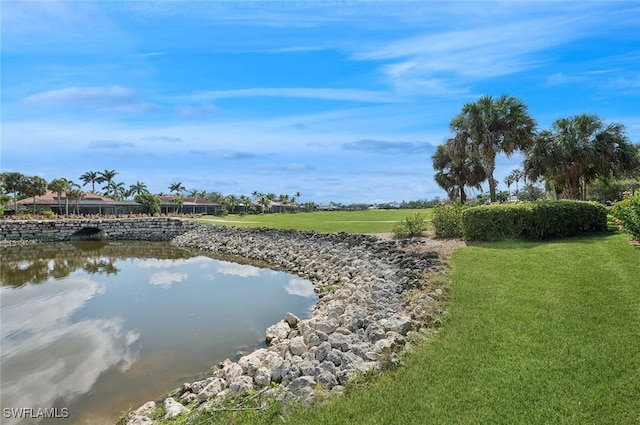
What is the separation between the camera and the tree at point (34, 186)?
173ft

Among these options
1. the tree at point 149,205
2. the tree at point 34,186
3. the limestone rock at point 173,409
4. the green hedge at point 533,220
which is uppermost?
the tree at point 34,186

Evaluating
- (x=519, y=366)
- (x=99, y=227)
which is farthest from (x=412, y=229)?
(x=99, y=227)

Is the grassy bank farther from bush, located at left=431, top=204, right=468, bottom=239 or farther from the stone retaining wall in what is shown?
the stone retaining wall

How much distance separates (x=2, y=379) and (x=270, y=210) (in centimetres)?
7895

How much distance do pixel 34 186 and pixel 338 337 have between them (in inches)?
2440

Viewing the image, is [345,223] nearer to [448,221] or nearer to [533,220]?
[448,221]

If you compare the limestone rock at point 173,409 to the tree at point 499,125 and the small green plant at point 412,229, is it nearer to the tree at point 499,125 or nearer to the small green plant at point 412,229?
the small green plant at point 412,229

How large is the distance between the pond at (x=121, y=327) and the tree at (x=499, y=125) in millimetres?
13280

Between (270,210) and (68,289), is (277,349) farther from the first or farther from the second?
(270,210)

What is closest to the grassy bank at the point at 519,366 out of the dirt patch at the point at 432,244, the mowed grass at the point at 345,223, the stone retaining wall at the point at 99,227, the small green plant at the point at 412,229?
the dirt patch at the point at 432,244

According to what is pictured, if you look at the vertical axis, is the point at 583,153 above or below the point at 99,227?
above

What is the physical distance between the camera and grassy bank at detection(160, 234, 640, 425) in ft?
13.6

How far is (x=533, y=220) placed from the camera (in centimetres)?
1330

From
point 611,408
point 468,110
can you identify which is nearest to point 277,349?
point 611,408
